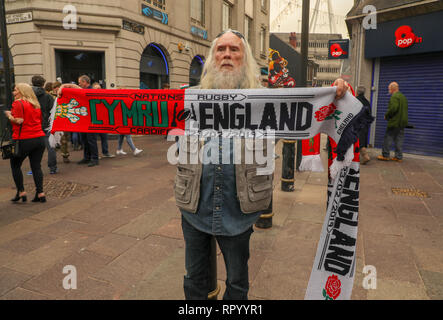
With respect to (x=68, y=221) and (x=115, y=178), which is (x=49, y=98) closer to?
(x=115, y=178)

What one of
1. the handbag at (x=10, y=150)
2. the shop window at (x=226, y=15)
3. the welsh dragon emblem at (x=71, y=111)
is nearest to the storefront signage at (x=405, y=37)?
the welsh dragon emblem at (x=71, y=111)

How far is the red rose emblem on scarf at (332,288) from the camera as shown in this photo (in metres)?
2.37

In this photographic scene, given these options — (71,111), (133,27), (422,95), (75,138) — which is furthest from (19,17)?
(422,95)

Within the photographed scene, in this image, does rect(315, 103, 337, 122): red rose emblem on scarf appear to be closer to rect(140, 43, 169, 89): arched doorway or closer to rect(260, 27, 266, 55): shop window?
rect(140, 43, 169, 89): arched doorway

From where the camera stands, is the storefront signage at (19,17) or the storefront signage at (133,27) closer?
the storefront signage at (19,17)

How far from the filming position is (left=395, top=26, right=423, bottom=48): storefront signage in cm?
983

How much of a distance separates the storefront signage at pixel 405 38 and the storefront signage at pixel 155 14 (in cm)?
991

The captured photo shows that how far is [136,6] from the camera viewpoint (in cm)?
1357

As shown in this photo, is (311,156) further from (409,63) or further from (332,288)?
(409,63)

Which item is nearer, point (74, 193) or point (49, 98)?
point (74, 193)

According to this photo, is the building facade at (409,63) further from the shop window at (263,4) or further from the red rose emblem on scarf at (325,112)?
the shop window at (263,4)
